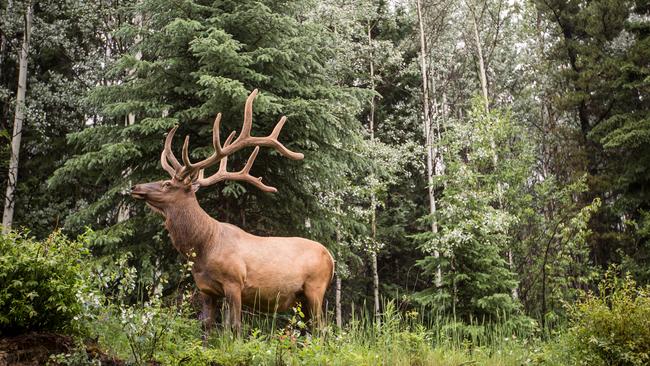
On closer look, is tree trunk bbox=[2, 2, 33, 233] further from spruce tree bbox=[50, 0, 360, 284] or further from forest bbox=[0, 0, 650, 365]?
spruce tree bbox=[50, 0, 360, 284]

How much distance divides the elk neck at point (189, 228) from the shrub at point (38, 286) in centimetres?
192

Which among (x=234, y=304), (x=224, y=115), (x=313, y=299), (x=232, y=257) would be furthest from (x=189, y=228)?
(x=224, y=115)

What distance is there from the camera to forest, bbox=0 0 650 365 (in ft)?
14.0

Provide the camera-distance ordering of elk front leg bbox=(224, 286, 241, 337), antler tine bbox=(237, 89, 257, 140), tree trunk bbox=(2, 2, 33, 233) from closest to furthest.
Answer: elk front leg bbox=(224, 286, 241, 337) → antler tine bbox=(237, 89, 257, 140) → tree trunk bbox=(2, 2, 33, 233)

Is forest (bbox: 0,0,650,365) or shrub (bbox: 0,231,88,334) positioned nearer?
shrub (bbox: 0,231,88,334)

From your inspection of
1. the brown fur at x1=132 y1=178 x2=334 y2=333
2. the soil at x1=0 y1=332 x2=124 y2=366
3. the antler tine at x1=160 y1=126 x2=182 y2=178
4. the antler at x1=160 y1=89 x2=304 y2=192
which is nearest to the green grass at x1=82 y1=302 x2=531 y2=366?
the soil at x1=0 y1=332 x2=124 y2=366

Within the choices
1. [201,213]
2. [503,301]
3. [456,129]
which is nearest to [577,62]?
[456,129]

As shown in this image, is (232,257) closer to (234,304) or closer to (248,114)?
(234,304)

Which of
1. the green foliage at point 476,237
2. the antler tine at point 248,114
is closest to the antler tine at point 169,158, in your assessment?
the antler tine at point 248,114

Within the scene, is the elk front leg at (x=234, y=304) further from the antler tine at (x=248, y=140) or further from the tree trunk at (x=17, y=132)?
the tree trunk at (x=17, y=132)

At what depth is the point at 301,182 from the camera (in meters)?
8.89

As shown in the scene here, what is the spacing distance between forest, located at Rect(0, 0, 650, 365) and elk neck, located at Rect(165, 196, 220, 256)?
370 millimetres

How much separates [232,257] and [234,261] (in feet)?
0.15

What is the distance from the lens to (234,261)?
5848 mm
